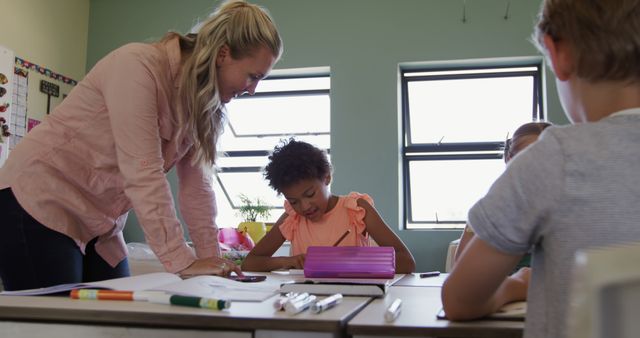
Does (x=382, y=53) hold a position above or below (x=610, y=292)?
above

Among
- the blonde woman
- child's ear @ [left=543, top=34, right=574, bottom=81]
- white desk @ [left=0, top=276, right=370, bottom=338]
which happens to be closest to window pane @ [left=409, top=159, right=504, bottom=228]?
the blonde woman

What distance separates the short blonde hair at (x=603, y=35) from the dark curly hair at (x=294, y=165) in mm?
1487

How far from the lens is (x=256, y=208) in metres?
3.65

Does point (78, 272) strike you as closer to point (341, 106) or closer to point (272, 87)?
point (341, 106)

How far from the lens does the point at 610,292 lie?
33 cm

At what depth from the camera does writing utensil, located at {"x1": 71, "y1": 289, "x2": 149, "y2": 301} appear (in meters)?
0.95

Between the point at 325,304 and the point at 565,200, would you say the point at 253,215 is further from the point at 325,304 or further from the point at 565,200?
the point at 565,200

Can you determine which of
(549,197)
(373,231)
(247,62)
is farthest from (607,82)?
(373,231)

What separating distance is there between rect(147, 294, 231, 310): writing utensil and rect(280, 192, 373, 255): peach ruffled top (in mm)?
1265

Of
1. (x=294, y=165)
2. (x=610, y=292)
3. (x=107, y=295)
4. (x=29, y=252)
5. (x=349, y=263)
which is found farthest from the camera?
(x=294, y=165)

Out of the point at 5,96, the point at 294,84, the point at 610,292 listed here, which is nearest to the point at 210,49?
the point at 610,292

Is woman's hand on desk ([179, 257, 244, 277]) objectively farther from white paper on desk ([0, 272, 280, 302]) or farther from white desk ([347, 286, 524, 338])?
white desk ([347, 286, 524, 338])

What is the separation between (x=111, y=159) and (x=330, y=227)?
41.6 inches

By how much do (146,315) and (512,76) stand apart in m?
3.22
